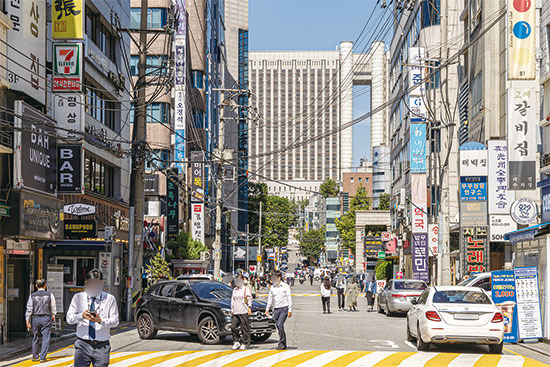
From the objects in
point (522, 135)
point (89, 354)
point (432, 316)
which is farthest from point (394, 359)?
point (522, 135)

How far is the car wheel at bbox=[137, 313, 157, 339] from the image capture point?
67.9ft

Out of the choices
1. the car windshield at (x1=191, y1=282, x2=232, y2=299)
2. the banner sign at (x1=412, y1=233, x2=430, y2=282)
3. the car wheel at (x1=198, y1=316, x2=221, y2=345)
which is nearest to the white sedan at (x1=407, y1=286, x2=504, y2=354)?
the car wheel at (x1=198, y1=316, x2=221, y2=345)

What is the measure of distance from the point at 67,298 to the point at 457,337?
15826 mm

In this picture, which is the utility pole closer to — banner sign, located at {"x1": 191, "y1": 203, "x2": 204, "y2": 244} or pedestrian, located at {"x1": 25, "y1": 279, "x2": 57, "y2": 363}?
pedestrian, located at {"x1": 25, "y1": 279, "x2": 57, "y2": 363}

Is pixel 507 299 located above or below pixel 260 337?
above

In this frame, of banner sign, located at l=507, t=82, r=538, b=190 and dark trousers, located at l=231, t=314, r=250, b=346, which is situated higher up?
banner sign, located at l=507, t=82, r=538, b=190

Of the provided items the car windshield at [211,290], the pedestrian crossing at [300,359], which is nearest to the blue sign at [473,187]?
the car windshield at [211,290]

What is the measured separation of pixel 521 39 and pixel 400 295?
1161 cm

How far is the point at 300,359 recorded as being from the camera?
1586cm

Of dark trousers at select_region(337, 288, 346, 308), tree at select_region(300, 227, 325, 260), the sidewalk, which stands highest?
the sidewalk

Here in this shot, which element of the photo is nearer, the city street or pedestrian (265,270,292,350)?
the city street

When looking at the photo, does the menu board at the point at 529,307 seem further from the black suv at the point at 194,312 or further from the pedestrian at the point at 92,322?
the pedestrian at the point at 92,322

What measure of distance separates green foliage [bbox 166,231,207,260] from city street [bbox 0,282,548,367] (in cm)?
2422

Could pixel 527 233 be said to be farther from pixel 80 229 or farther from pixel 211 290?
pixel 80 229
